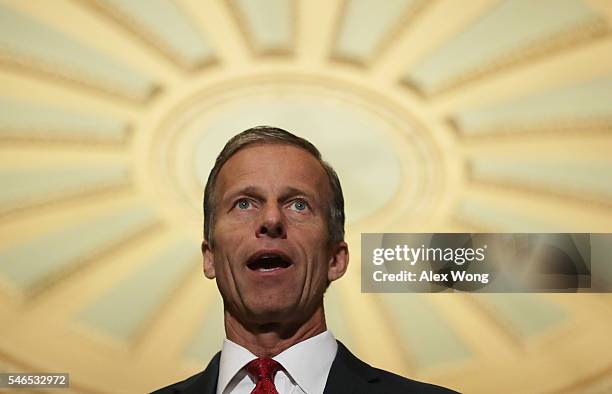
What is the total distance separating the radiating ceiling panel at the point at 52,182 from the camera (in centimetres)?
192

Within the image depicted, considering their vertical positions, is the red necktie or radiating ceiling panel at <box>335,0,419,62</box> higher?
radiating ceiling panel at <box>335,0,419,62</box>

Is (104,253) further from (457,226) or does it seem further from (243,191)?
(457,226)

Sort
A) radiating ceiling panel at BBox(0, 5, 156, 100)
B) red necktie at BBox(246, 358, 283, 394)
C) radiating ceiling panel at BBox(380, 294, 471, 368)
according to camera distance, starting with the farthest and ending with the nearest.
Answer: radiating ceiling panel at BBox(0, 5, 156, 100)
radiating ceiling panel at BBox(380, 294, 471, 368)
red necktie at BBox(246, 358, 283, 394)

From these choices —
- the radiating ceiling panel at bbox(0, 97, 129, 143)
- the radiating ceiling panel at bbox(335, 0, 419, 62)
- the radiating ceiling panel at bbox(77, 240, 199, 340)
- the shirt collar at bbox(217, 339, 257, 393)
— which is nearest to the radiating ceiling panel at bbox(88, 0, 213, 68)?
the radiating ceiling panel at bbox(0, 97, 129, 143)

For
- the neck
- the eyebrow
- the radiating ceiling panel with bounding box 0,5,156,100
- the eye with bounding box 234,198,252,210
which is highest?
the radiating ceiling panel with bounding box 0,5,156,100

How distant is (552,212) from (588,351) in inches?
11.8

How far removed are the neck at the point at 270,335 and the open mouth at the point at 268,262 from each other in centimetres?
11

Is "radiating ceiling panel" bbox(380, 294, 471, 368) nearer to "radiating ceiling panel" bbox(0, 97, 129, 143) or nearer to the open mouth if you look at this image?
the open mouth

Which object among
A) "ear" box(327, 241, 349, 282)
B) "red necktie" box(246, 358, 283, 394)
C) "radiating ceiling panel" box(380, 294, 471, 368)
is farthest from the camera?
"radiating ceiling panel" box(380, 294, 471, 368)

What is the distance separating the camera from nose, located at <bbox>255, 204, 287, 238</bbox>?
62.8 inches

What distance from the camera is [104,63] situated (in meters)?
1.95

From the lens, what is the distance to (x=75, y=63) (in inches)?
76.8

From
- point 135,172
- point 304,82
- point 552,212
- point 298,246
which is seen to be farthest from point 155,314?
point 552,212

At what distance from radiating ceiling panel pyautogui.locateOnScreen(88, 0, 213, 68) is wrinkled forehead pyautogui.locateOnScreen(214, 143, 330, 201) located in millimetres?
344
